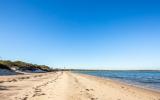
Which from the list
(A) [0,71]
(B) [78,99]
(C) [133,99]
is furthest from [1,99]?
(A) [0,71]

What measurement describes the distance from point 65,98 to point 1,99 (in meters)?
3.56


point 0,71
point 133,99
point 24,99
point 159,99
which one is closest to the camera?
point 24,99

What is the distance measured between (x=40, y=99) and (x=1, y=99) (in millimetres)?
2097

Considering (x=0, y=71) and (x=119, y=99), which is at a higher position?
(x=0, y=71)

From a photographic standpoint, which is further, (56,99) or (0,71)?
(0,71)

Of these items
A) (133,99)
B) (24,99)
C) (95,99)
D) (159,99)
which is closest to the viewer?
(24,99)

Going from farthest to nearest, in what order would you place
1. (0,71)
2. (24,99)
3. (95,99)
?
(0,71)
(95,99)
(24,99)

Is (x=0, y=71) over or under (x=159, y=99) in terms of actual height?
over

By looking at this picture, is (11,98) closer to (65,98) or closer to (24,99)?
(24,99)

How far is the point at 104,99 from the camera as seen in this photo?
44.2ft

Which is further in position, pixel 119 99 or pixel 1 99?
pixel 119 99

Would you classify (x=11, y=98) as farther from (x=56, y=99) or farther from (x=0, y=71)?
(x=0, y=71)

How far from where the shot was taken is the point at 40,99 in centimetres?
1245

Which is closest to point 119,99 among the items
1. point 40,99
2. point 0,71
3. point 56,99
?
point 56,99
